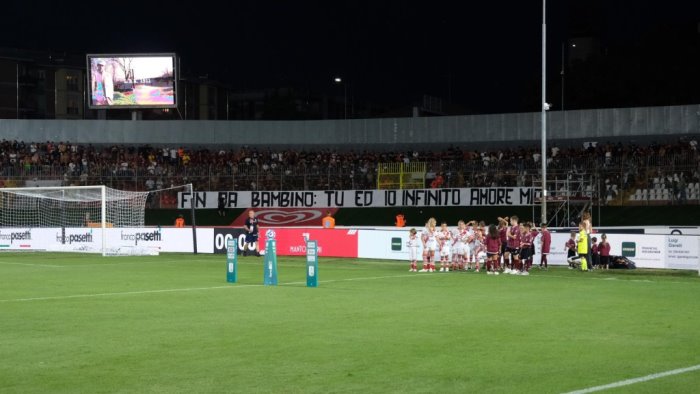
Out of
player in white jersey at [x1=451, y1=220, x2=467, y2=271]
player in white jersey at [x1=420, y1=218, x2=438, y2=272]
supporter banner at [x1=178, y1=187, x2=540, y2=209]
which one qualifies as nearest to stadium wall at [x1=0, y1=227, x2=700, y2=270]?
player in white jersey at [x1=451, y1=220, x2=467, y2=271]

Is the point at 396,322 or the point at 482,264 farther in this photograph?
the point at 482,264

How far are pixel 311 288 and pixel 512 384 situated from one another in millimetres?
13397

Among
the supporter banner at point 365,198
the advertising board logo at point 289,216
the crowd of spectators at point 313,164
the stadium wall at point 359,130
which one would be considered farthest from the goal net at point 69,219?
the stadium wall at point 359,130

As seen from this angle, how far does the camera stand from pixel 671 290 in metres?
23.4

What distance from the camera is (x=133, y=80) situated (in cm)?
6031

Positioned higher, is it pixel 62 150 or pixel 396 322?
pixel 62 150

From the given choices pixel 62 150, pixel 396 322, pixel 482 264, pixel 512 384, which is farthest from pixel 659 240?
pixel 62 150

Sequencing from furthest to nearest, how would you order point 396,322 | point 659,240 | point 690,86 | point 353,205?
point 690,86 < point 353,205 < point 659,240 < point 396,322

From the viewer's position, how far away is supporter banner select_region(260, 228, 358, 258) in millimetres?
39688

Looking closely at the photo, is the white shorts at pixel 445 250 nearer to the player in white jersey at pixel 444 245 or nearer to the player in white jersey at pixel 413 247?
the player in white jersey at pixel 444 245

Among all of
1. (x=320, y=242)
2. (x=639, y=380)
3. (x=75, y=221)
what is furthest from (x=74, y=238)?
(x=639, y=380)

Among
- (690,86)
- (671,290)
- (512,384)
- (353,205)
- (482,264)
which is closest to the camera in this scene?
(512,384)

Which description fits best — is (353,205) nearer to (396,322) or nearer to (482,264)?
(482,264)

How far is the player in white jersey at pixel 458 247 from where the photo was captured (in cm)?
3192
